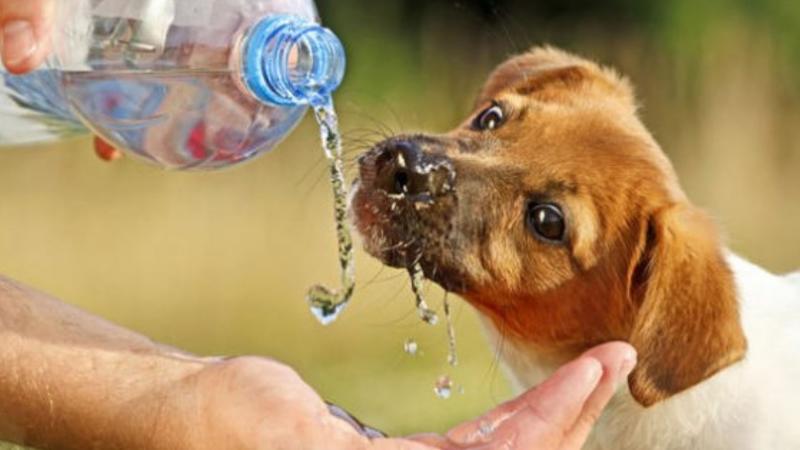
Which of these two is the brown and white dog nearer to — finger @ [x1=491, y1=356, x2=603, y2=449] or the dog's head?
the dog's head

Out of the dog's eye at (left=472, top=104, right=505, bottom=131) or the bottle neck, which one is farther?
the dog's eye at (left=472, top=104, right=505, bottom=131)

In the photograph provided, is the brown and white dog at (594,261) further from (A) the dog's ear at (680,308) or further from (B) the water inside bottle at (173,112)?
(B) the water inside bottle at (173,112)

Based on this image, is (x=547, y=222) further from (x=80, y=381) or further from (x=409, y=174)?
(x=80, y=381)

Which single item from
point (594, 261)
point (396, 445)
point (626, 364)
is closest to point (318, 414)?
point (396, 445)

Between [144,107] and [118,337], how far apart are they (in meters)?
0.36

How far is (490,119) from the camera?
11.7ft

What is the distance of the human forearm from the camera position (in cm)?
298

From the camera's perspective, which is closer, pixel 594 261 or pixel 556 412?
pixel 556 412

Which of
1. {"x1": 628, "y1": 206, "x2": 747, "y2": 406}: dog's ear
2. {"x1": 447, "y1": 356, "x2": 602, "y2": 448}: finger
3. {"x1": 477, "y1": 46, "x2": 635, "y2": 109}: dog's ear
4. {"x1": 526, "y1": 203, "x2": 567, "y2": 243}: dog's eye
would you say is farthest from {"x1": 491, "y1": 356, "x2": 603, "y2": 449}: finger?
{"x1": 477, "y1": 46, "x2": 635, "y2": 109}: dog's ear

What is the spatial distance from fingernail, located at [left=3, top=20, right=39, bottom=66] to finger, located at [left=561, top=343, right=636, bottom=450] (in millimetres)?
948

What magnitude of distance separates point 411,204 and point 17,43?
871 millimetres

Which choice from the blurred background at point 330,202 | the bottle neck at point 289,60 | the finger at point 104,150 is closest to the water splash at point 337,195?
the bottle neck at point 289,60

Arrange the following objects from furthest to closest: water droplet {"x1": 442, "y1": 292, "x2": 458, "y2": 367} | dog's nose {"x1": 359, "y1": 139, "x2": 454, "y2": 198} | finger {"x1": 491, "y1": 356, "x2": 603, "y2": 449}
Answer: water droplet {"x1": 442, "y1": 292, "x2": 458, "y2": 367} < dog's nose {"x1": 359, "y1": 139, "x2": 454, "y2": 198} < finger {"x1": 491, "y1": 356, "x2": 603, "y2": 449}

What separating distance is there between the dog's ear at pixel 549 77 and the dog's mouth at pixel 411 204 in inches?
14.9
